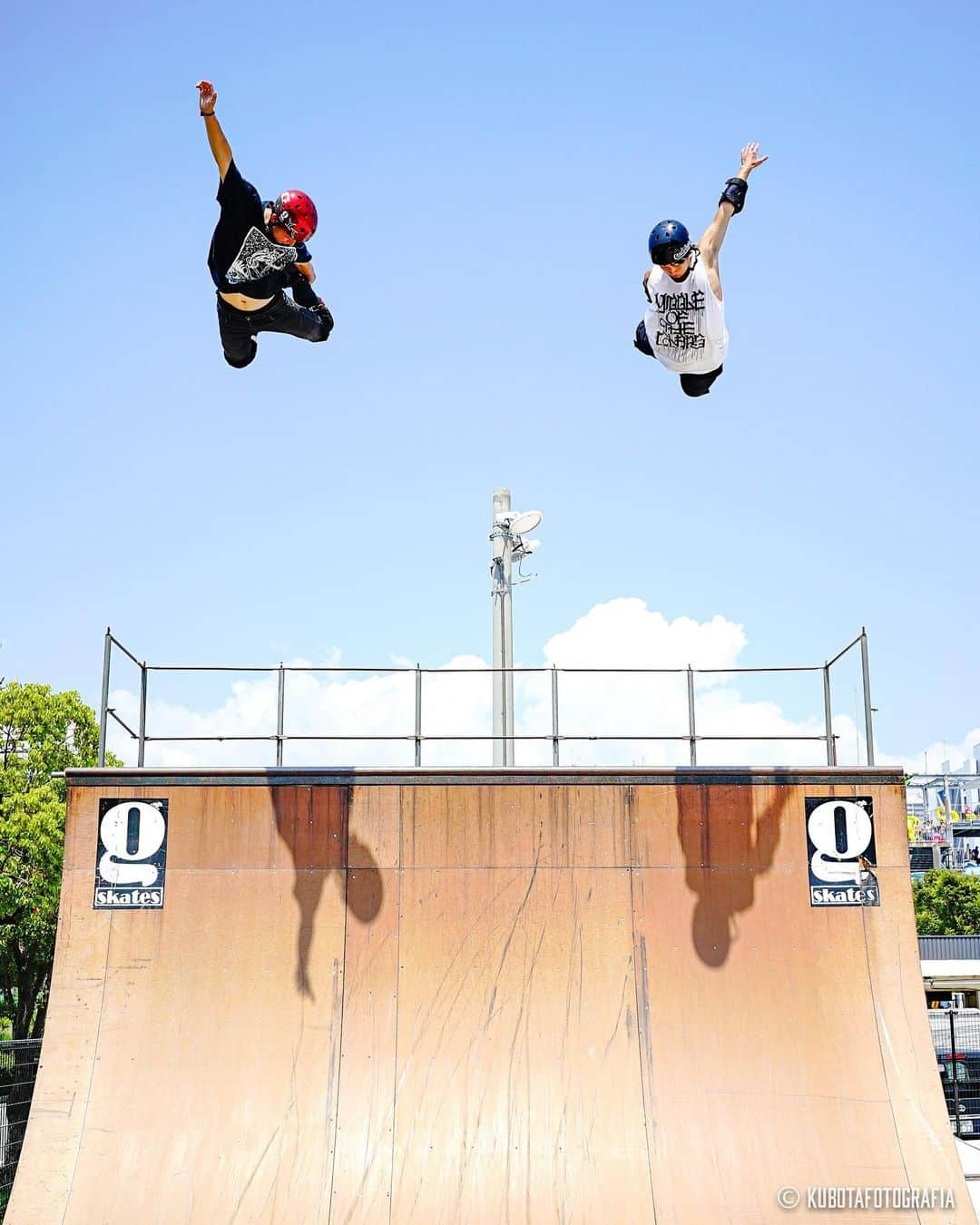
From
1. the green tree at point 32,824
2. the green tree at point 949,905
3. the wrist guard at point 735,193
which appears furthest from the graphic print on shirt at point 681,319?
the green tree at point 949,905

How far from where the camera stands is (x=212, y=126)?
759cm

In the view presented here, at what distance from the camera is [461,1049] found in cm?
1042

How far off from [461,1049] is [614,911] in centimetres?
183

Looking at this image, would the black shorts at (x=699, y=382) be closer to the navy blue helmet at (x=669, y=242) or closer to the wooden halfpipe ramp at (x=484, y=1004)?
the navy blue helmet at (x=669, y=242)

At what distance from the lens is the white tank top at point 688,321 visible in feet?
26.7

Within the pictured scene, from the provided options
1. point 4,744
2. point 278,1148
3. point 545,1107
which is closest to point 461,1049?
point 545,1107

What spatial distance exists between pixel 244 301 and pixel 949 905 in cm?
6860

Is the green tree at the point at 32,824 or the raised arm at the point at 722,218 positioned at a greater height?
the raised arm at the point at 722,218

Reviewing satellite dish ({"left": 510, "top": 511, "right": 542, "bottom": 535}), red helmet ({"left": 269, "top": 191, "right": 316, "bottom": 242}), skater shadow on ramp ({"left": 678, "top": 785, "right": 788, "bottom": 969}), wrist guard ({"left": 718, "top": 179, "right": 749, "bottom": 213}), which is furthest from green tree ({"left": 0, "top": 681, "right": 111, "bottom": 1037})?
wrist guard ({"left": 718, "top": 179, "right": 749, "bottom": 213})

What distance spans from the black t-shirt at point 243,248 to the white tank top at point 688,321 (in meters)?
2.46

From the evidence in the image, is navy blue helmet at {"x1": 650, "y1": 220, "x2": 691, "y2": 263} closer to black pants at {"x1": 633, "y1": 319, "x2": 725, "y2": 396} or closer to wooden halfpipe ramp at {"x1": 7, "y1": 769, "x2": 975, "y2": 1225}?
black pants at {"x1": 633, "y1": 319, "x2": 725, "y2": 396}

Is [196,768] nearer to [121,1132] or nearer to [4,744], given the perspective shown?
[121,1132]

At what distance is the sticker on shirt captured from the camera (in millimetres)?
7848

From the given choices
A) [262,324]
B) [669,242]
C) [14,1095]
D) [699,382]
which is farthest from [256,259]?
[14,1095]
